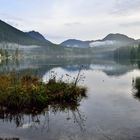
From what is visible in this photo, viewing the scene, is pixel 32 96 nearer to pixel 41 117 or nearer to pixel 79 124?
pixel 41 117

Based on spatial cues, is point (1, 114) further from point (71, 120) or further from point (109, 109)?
point (109, 109)

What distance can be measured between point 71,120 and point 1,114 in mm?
4772

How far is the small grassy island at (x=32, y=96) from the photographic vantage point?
22.2 m

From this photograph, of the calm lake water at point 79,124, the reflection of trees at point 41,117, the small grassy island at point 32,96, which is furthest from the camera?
the small grassy island at point 32,96

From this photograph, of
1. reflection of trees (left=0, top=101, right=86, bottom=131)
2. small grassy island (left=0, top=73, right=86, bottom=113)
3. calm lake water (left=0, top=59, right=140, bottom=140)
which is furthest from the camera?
small grassy island (left=0, top=73, right=86, bottom=113)

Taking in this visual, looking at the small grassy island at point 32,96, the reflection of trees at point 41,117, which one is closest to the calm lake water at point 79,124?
the reflection of trees at point 41,117

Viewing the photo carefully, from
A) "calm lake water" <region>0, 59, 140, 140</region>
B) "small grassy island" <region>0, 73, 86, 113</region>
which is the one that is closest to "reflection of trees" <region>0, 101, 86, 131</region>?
"calm lake water" <region>0, 59, 140, 140</region>

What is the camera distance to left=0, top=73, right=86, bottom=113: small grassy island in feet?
72.8

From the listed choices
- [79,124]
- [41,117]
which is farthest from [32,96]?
[79,124]

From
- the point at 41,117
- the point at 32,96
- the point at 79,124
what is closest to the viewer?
the point at 79,124

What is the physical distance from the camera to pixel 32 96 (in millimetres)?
22922

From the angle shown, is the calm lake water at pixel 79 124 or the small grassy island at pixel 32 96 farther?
the small grassy island at pixel 32 96

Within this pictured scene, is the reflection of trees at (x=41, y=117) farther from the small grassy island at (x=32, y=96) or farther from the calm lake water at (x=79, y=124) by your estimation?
the small grassy island at (x=32, y=96)

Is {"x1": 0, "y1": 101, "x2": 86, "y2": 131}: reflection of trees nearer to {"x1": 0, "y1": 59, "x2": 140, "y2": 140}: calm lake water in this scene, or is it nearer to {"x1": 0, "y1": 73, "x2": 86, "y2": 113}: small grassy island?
{"x1": 0, "y1": 59, "x2": 140, "y2": 140}: calm lake water
